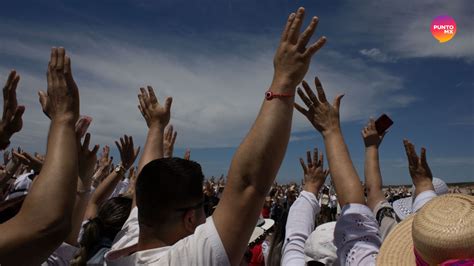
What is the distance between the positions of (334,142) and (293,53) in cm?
109

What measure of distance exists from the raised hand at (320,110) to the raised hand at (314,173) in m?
0.69

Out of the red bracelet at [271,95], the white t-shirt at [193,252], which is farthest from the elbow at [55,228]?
the red bracelet at [271,95]

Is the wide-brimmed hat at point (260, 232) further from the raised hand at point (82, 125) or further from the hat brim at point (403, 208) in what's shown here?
the raised hand at point (82, 125)

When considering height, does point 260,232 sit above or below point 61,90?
below

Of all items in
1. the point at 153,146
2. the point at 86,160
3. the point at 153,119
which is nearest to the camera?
the point at 86,160

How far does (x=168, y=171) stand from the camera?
1.98m

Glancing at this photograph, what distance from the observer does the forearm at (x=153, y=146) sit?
3.04 m

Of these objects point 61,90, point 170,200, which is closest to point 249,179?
point 170,200

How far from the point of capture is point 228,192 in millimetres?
1657

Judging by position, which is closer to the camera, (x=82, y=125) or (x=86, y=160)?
(x=82, y=125)

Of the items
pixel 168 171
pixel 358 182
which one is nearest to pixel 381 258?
pixel 358 182

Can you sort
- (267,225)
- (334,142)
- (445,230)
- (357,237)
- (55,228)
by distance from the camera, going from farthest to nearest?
1. (267,225)
2. (334,142)
3. (357,237)
4. (55,228)
5. (445,230)

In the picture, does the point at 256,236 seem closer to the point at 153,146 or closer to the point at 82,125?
the point at 153,146

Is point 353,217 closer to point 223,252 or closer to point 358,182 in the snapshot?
point 358,182
